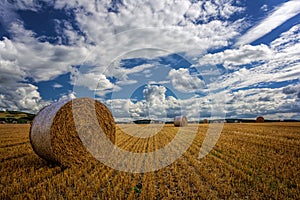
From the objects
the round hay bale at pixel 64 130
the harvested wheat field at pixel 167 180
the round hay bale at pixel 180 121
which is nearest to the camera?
the harvested wheat field at pixel 167 180

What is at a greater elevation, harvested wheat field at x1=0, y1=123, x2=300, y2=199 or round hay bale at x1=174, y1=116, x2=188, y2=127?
round hay bale at x1=174, y1=116, x2=188, y2=127

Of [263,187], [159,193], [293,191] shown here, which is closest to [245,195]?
[263,187]

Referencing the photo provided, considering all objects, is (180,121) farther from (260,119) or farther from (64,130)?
(64,130)

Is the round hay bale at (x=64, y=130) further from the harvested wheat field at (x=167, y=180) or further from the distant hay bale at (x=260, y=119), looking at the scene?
the distant hay bale at (x=260, y=119)

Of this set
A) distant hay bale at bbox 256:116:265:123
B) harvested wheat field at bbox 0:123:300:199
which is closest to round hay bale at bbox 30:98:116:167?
harvested wheat field at bbox 0:123:300:199

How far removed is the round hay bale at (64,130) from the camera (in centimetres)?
710

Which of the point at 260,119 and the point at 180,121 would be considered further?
the point at 260,119

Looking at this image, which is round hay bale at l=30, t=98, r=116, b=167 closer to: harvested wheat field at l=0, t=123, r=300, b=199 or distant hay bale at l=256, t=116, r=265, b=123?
harvested wheat field at l=0, t=123, r=300, b=199

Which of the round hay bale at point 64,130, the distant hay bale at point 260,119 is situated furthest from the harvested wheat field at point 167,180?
the distant hay bale at point 260,119

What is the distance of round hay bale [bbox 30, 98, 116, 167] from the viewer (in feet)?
23.3

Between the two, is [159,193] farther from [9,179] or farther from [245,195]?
[9,179]

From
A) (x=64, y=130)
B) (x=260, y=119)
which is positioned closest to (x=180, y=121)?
(x=260, y=119)

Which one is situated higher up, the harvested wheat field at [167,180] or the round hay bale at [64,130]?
the round hay bale at [64,130]

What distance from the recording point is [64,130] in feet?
24.7
